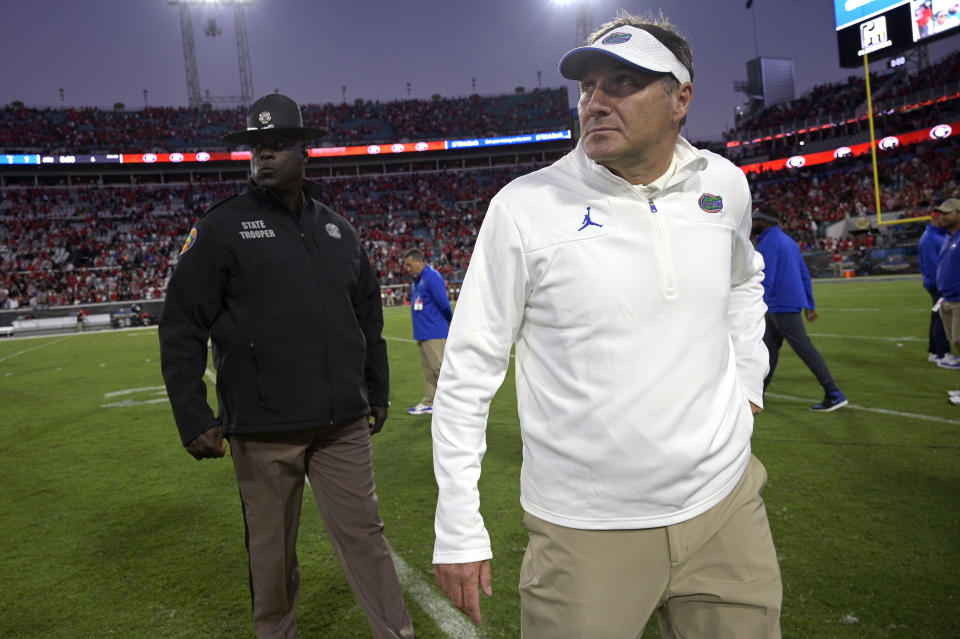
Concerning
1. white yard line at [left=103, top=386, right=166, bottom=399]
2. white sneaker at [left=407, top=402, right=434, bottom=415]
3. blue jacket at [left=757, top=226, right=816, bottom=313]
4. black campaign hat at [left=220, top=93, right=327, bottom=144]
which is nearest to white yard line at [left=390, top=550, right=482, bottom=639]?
black campaign hat at [left=220, top=93, right=327, bottom=144]

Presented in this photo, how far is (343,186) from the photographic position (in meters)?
56.5

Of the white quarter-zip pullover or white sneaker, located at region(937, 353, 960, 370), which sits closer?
the white quarter-zip pullover

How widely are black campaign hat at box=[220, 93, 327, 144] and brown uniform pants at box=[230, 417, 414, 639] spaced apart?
131cm

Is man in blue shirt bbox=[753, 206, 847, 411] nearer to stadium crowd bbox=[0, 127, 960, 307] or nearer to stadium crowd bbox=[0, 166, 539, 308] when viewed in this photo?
stadium crowd bbox=[0, 127, 960, 307]

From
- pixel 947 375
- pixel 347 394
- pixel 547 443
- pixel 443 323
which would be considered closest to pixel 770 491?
pixel 347 394

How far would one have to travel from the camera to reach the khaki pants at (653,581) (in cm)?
163

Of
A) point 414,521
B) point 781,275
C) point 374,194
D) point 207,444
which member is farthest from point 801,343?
Result: point 374,194

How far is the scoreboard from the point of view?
24219 mm

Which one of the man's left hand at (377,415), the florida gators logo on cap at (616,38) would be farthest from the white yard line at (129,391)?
the florida gators logo on cap at (616,38)

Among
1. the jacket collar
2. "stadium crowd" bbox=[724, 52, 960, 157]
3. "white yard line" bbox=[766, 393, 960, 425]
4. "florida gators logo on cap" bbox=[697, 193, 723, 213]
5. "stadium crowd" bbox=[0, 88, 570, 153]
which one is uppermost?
"stadium crowd" bbox=[0, 88, 570, 153]

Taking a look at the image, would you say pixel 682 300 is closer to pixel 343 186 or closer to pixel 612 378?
pixel 612 378

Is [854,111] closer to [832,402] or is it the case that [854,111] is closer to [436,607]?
[832,402]

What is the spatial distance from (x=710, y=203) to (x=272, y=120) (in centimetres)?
192

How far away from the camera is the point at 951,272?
7.20 meters
